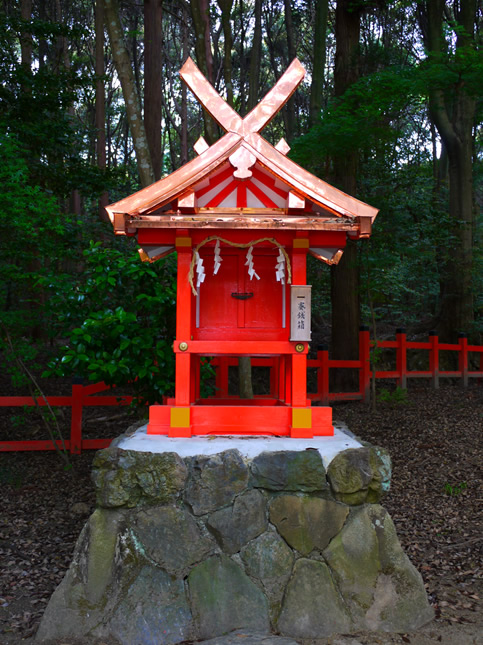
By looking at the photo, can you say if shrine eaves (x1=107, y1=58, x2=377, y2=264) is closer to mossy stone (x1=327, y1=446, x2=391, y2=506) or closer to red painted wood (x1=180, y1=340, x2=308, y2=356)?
red painted wood (x1=180, y1=340, x2=308, y2=356)

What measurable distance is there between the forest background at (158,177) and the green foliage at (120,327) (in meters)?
0.02

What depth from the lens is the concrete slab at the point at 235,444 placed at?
12.6 ft

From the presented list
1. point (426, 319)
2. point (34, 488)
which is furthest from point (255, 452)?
point (426, 319)

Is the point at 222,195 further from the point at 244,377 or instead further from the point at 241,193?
the point at 244,377

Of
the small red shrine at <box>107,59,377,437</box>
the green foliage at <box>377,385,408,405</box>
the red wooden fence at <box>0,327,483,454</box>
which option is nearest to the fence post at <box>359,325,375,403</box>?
the red wooden fence at <box>0,327,483,454</box>

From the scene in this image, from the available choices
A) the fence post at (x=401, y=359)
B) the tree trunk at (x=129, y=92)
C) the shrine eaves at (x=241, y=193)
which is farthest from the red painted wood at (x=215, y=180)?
the fence post at (x=401, y=359)

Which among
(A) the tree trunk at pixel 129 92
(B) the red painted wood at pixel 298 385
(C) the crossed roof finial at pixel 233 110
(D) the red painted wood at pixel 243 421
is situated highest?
(A) the tree trunk at pixel 129 92

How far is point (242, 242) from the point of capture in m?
4.39

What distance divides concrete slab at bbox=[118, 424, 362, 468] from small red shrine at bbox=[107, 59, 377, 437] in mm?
120

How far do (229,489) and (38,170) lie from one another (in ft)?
22.9

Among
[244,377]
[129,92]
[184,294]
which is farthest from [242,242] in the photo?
[129,92]

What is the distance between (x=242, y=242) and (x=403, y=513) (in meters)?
3.61

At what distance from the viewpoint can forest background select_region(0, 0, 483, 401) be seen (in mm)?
5812

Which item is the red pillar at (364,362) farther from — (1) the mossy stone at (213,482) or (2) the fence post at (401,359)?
(1) the mossy stone at (213,482)
